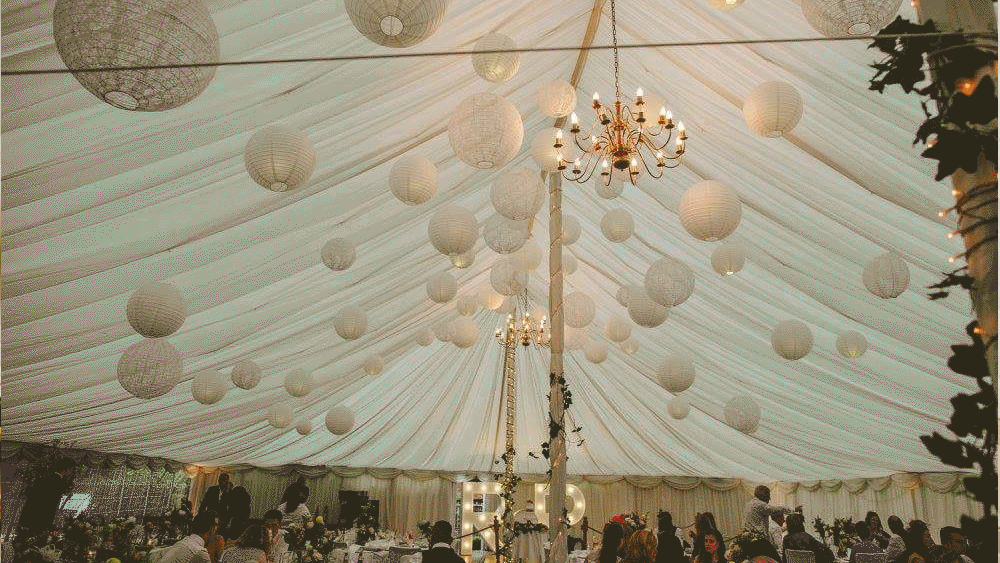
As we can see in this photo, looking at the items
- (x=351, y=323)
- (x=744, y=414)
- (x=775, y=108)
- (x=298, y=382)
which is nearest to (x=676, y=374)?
(x=744, y=414)

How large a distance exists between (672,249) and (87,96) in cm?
558

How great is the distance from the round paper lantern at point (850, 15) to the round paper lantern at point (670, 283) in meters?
2.47

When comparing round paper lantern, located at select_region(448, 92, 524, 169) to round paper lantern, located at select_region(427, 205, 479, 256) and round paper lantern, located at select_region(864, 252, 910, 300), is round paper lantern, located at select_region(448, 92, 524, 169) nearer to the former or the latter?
round paper lantern, located at select_region(427, 205, 479, 256)

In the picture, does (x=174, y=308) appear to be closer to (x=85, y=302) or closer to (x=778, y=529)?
(x=85, y=302)

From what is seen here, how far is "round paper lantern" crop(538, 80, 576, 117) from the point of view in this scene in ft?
14.5

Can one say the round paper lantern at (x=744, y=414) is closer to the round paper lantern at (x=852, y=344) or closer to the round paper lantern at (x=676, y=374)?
the round paper lantern at (x=676, y=374)

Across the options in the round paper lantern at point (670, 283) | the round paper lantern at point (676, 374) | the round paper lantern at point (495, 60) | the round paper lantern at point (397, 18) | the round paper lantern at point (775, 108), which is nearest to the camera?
the round paper lantern at point (397, 18)

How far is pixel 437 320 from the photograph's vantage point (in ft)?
30.9

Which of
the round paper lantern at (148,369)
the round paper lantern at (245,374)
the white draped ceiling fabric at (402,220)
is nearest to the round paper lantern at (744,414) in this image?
the white draped ceiling fabric at (402,220)

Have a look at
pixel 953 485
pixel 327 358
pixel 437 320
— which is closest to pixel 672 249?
pixel 437 320

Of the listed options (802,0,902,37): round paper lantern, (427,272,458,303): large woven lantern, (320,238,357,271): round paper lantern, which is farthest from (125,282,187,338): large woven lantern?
(802,0,902,37): round paper lantern

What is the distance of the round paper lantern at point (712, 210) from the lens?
159 inches

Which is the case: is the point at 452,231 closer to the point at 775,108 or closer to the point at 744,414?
the point at 775,108

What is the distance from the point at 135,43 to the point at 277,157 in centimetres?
130
